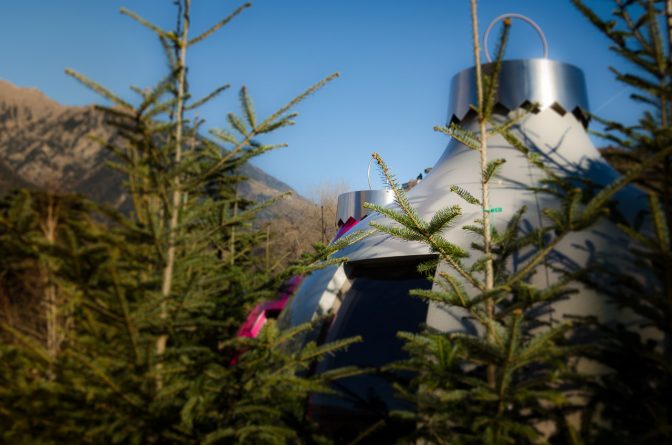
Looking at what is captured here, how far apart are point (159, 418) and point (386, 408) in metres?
1.92

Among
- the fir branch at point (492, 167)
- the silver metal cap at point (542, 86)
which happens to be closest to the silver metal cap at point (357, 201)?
the silver metal cap at point (542, 86)

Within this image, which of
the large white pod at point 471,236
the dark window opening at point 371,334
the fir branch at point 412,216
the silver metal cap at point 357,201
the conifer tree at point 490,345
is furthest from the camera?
the silver metal cap at point 357,201

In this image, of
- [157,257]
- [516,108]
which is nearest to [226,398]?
[157,257]

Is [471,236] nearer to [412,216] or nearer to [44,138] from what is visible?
[412,216]

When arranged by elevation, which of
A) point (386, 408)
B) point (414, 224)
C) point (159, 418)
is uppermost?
point (414, 224)

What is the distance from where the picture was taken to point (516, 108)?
4.96 meters

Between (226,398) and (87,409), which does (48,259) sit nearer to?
(87,409)

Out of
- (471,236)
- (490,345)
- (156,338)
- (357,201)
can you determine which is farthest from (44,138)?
(490,345)

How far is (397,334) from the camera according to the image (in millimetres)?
2912

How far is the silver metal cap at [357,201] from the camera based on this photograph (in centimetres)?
1214

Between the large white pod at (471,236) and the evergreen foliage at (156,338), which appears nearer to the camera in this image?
the evergreen foliage at (156,338)

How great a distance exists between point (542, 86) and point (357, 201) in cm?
776

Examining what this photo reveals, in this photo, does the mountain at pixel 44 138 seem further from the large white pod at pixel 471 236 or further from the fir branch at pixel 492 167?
the fir branch at pixel 492 167

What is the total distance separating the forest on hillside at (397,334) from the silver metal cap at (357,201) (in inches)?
319
